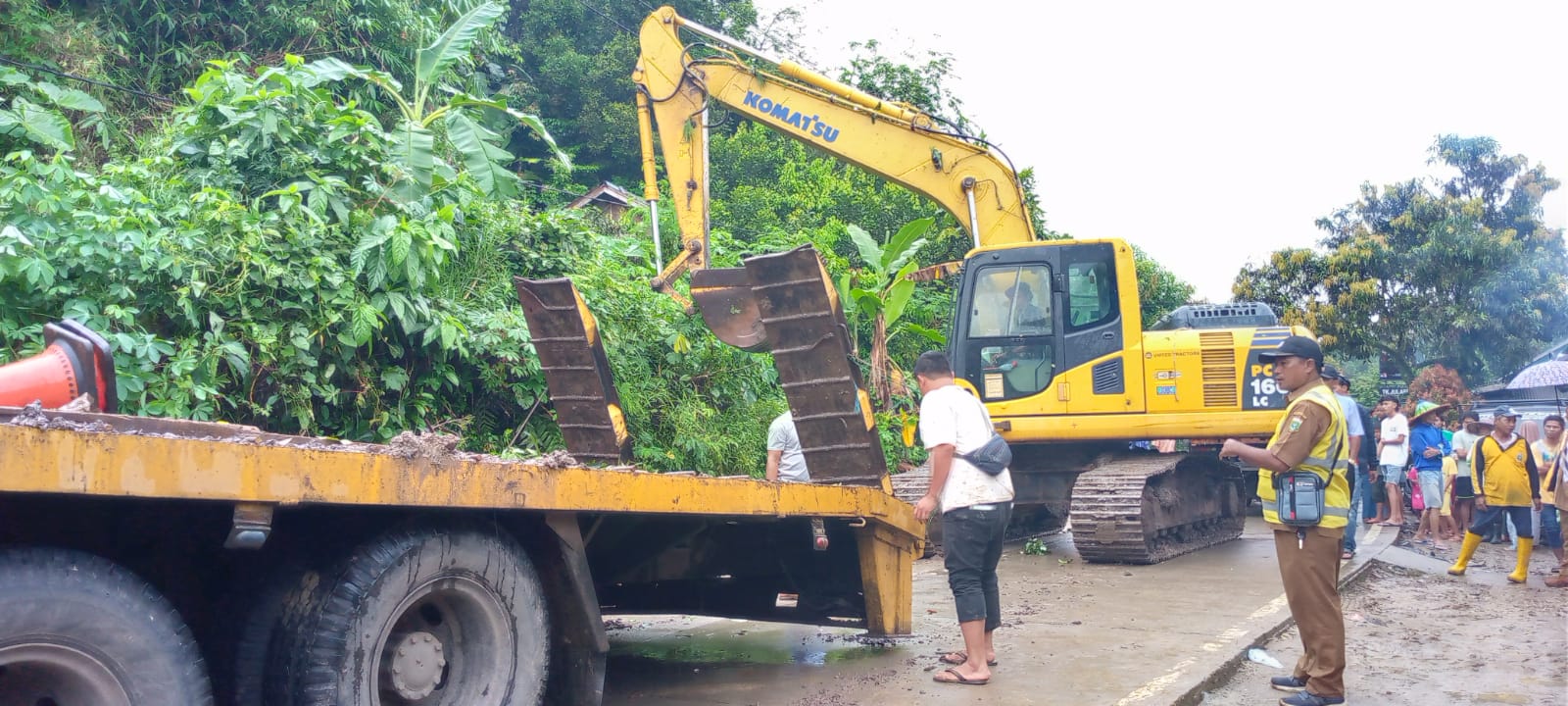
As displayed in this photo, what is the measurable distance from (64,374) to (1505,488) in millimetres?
10806

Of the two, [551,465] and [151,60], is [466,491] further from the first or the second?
[151,60]

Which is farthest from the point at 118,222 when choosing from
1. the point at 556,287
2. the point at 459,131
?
the point at 459,131

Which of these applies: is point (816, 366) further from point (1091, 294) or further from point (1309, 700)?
point (1091, 294)

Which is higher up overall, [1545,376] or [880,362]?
[880,362]

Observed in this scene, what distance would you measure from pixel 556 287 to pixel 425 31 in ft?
28.5

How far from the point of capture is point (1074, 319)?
10.4 meters

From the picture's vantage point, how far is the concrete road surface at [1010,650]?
5.16 metres

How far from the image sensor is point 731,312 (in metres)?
7.54

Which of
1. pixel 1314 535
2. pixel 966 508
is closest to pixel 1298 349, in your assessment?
pixel 1314 535

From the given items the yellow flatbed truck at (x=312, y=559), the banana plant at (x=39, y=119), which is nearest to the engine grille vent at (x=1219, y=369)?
the yellow flatbed truck at (x=312, y=559)

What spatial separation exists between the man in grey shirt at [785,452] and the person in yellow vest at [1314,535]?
9.50 ft

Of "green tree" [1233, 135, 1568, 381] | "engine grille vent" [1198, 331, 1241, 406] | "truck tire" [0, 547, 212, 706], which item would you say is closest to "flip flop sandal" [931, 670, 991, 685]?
"truck tire" [0, 547, 212, 706]

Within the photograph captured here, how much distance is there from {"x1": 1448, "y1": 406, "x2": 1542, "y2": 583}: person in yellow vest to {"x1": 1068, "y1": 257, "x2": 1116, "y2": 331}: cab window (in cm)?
350

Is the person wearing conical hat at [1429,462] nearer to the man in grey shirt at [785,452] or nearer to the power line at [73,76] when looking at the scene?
the man in grey shirt at [785,452]
